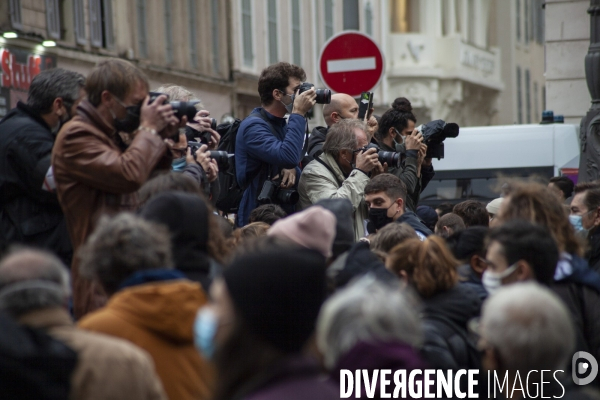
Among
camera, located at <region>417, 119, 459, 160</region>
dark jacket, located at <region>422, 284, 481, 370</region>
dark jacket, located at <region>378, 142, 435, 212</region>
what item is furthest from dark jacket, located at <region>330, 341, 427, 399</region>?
camera, located at <region>417, 119, 459, 160</region>

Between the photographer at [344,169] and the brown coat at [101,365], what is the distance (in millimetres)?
4408

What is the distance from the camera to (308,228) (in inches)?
193

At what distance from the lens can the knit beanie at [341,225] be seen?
5520 mm

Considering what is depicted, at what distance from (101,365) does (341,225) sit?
2254 mm

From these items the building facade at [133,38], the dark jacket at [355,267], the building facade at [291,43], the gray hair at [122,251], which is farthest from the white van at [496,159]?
the gray hair at [122,251]

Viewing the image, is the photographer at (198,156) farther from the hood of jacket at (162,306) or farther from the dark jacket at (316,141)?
the hood of jacket at (162,306)

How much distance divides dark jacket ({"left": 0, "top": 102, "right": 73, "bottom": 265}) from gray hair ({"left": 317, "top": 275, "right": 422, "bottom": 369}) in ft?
9.38

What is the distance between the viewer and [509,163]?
15.4 metres

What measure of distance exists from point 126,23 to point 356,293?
20594 millimetres

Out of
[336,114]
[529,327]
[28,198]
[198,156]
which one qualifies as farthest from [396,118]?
[529,327]

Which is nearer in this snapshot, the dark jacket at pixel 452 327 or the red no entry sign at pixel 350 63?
the dark jacket at pixel 452 327

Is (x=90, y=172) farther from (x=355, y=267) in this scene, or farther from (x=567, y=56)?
(x=567, y=56)

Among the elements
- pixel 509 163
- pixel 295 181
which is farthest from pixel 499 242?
pixel 509 163

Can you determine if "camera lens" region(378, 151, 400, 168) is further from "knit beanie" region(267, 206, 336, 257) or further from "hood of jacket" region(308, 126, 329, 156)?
"knit beanie" region(267, 206, 336, 257)
